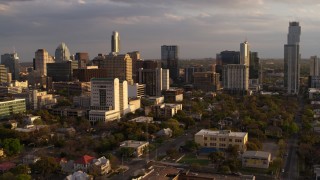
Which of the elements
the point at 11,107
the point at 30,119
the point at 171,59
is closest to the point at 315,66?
the point at 171,59

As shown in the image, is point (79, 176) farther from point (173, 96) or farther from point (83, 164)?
point (173, 96)

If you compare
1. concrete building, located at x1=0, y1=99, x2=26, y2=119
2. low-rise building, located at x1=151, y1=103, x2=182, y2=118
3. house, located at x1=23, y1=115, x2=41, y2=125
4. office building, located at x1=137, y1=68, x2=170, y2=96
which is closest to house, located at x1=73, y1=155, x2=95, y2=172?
house, located at x1=23, y1=115, x2=41, y2=125

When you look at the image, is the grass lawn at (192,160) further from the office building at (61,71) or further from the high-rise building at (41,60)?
the high-rise building at (41,60)

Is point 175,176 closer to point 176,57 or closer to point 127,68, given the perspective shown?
point 127,68

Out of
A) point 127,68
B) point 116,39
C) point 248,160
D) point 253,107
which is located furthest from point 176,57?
point 248,160

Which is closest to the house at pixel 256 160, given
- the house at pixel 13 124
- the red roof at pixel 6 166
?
the red roof at pixel 6 166
